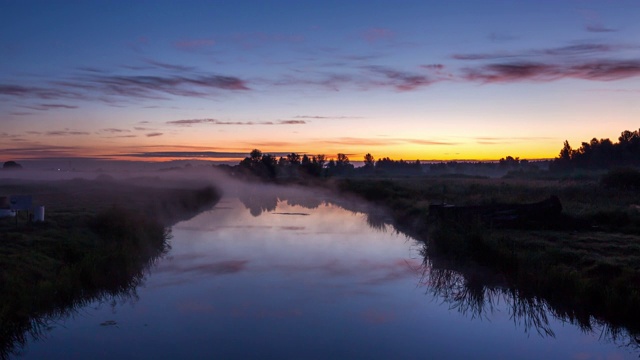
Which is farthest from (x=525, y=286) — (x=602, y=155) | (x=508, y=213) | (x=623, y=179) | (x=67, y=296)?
(x=602, y=155)

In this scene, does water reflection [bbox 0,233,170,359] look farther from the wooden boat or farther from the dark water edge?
the wooden boat

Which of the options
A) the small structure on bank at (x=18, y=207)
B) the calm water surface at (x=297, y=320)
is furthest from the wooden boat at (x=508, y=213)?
the small structure on bank at (x=18, y=207)

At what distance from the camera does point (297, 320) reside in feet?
39.0

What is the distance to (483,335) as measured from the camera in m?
11.2

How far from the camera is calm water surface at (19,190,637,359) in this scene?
10133mm

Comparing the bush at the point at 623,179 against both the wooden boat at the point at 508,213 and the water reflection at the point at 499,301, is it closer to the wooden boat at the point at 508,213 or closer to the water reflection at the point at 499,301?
the wooden boat at the point at 508,213

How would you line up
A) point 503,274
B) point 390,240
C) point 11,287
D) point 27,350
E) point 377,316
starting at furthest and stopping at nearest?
point 390,240 → point 503,274 → point 377,316 → point 11,287 → point 27,350

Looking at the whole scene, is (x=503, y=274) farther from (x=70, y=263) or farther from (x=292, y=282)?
(x=70, y=263)

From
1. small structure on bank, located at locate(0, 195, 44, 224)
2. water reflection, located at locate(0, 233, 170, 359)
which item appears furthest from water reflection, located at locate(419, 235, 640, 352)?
small structure on bank, located at locate(0, 195, 44, 224)

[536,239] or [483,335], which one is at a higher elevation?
[536,239]

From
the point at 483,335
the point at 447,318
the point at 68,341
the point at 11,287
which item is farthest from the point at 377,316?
the point at 11,287

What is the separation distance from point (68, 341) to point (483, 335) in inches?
322

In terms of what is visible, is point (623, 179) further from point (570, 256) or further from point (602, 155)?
point (602, 155)

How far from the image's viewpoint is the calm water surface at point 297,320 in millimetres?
10133
